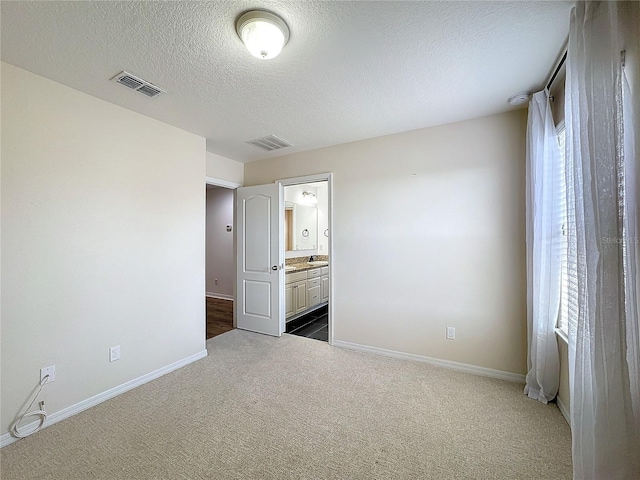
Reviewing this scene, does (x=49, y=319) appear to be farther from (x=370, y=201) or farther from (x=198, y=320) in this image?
(x=370, y=201)

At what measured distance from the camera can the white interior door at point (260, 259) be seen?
3.74 metres

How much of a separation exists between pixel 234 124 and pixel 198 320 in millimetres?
2215

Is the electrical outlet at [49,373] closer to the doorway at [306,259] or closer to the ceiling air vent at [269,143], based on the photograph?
the doorway at [306,259]

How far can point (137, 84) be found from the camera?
206 centimetres

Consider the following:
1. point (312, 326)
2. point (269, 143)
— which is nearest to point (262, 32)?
point (269, 143)

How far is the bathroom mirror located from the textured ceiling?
2.80 metres

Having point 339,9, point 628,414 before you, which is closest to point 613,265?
point 628,414

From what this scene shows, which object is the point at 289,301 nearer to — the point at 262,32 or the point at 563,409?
the point at 563,409

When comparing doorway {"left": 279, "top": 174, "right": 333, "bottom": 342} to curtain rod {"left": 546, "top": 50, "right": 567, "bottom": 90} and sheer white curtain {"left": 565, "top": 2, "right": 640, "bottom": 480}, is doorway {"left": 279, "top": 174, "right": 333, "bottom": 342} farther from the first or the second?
sheer white curtain {"left": 565, "top": 2, "right": 640, "bottom": 480}

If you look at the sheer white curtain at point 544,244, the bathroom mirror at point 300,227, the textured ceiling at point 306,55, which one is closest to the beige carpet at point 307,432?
the sheer white curtain at point 544,244

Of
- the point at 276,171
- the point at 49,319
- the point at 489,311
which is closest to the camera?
the point at 49,319

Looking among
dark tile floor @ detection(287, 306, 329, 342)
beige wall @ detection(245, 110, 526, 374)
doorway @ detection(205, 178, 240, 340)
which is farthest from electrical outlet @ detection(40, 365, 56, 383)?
doorway @ detection(205, 178, 240, 340)

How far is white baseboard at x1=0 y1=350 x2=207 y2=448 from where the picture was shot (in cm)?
186

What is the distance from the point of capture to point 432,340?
9.52 ft
